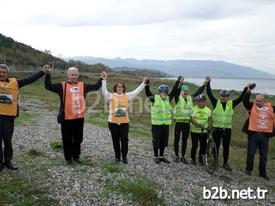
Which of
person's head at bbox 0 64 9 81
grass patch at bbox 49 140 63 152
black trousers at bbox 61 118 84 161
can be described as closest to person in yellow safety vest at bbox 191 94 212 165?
black trousers at bbox 61 118 84 161

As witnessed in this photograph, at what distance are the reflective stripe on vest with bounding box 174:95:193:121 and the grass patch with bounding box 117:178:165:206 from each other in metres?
3.55

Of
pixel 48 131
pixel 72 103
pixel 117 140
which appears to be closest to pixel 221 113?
pixel 117 140

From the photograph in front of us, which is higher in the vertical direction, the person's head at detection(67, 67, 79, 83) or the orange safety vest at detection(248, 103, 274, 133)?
the person's head at detection(67, 67, 79, 83)

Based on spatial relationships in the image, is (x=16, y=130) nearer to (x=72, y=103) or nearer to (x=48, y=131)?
(x=48, y=131)

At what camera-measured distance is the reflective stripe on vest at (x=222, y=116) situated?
1401 cm

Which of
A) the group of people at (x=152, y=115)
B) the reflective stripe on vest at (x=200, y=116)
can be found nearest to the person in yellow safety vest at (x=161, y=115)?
the group of people at (x=152, y=115)

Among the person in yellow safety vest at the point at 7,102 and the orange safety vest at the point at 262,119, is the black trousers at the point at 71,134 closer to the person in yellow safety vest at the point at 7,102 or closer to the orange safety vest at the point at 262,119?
the person in yellow safety vest at the point at 7,102

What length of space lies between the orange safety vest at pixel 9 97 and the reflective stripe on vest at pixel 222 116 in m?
7.20

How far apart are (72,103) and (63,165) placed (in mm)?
1983

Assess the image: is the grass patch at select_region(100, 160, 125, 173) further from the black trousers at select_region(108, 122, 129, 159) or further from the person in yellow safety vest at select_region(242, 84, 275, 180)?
the person in yellow safety vest at select_region(242, 84, 275, 180)

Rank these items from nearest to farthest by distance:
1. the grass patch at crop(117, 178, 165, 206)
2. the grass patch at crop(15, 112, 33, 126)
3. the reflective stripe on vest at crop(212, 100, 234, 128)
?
the grass patch at crop(117, 178, 165, 206)
the reflective stripe on vest at crop(212, 100, 234, 128)
the grass patch at crop(15, 112, 33, 126)

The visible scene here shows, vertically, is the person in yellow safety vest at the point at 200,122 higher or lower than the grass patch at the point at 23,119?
higher

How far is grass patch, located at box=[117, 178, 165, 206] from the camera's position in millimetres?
9734

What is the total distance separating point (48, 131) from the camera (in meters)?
19.4
